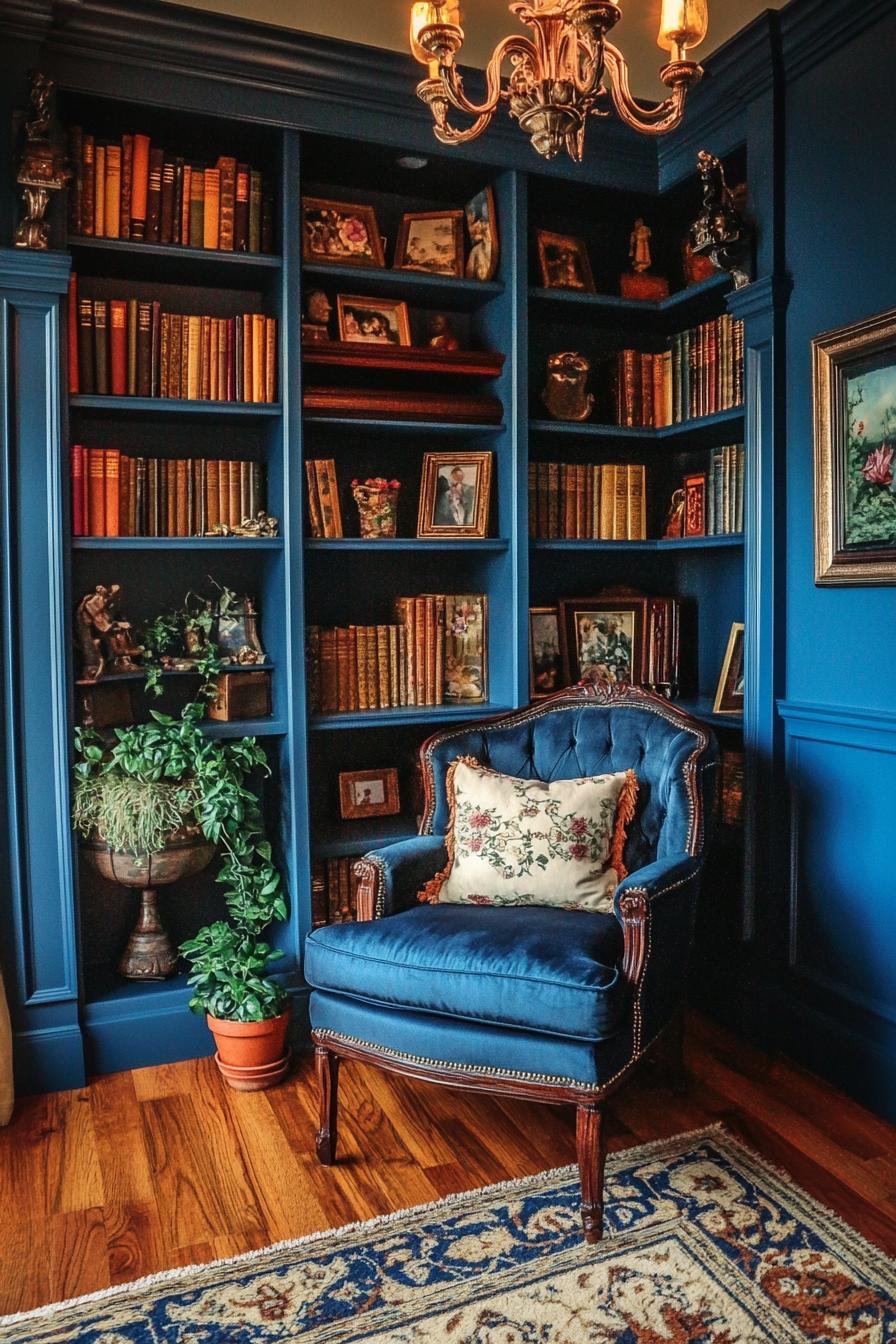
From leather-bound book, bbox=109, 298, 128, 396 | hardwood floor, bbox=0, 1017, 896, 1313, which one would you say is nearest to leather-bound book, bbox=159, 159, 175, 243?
leather-bound book, bbox=109, 298, 128, 396

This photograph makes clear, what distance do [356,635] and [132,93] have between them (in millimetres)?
1514

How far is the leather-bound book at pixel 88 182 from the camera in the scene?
2633 mm

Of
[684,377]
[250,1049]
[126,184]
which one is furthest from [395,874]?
[126,184]

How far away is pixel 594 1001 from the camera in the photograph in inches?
78.7

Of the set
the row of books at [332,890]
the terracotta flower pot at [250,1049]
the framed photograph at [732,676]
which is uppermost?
the framed photograph at [732,676]

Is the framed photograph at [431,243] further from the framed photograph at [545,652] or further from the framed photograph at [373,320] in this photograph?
the framed photograph at [545,652]

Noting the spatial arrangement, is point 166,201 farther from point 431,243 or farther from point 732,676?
point 732,676

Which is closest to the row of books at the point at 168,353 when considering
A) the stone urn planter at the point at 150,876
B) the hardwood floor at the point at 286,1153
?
the stone urn planter at the point at 150,876

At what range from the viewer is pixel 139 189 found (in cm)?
269

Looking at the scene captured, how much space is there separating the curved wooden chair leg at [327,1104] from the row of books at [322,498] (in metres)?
1.42

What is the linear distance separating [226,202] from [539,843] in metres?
1.90

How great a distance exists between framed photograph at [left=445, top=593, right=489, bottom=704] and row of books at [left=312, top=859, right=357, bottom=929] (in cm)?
61

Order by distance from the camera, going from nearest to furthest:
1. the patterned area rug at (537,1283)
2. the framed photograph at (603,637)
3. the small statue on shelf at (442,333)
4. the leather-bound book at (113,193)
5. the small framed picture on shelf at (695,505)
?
the patterned area rug at (537,1283) → the leather-bound book at (113,193) → the small statue on shelf at (442,333) → the small framed picture on shelf at (695,505) → the framed photograph at (603,637)

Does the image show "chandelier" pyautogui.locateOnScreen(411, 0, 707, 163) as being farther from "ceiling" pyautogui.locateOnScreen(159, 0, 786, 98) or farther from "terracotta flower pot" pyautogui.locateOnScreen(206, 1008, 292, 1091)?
"terracotta flower pot" pyautogui.locateOnScreen(206, 1008, 292, 1091)
